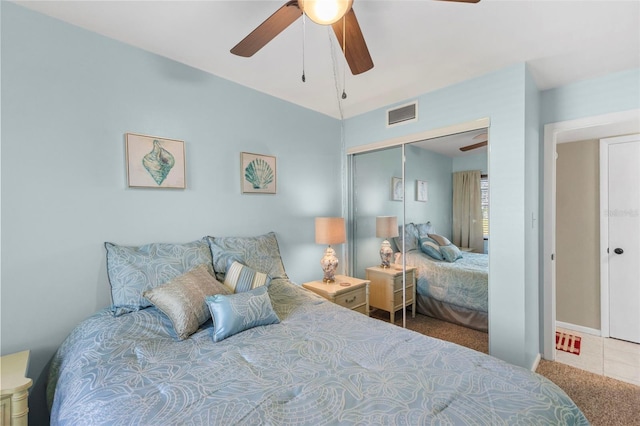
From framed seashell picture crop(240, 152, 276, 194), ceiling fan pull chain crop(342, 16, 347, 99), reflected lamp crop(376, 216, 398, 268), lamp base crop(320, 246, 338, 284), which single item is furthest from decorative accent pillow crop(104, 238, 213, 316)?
reflected lamp crop(376, 216, 398, 268)

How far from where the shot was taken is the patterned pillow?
1576mm

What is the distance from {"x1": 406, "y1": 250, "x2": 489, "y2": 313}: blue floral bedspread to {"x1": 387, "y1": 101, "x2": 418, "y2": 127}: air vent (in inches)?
54.5

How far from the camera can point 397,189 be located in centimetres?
310

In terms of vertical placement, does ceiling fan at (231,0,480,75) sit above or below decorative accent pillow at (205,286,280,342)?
above

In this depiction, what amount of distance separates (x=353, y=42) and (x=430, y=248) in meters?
2.16

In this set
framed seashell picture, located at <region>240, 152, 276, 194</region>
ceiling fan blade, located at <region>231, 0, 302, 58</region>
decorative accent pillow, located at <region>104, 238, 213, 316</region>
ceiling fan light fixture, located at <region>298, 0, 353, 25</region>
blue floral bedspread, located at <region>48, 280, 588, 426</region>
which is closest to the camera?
blue floral bedspread, located at <region>48, 280, 588, 426</region>

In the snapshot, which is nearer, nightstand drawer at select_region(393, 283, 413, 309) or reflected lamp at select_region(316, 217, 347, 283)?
reflected lamp at select_region(316, 217, 347, 283)

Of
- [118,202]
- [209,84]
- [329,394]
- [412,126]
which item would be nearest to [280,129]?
[209,84]

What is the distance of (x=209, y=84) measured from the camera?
2.45 meters

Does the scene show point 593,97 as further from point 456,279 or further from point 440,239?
point 456,279

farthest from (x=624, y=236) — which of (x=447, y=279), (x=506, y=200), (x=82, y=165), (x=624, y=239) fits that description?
(x=82, y=165)

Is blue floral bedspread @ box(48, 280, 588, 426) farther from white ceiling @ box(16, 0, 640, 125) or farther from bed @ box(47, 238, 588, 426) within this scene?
white ceiling @ box(16, 0, 640, 125)

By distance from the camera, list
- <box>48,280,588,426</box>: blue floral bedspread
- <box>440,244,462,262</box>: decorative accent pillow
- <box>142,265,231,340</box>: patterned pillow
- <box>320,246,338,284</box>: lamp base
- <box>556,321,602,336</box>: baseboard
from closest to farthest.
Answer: <box>48,280,588,426</box>: blue floral bedspread
<box>142,265,231,340</box>: patterned pillow
<box>440,244,462,262</box>: decorative accent pillow
<box>320,246,338,284</box>: lamp base
<box>556,321,602,336</box>: baseboard

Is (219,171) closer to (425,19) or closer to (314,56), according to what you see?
(314,56)
